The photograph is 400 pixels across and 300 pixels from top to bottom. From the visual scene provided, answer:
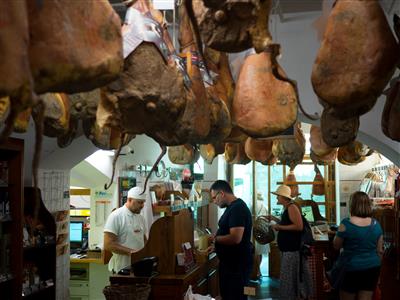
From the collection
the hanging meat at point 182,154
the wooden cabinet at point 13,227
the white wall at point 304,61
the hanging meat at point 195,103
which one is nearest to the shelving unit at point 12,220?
the wooden cabinet at point 13,227

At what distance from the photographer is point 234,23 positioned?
1.20m

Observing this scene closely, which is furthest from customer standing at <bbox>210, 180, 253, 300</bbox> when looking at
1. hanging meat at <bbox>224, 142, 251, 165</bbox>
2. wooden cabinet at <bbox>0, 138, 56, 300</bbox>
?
wooden cabinet at <bbox>0, 138, 56, 300</bbox>

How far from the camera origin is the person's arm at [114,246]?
5.65 m

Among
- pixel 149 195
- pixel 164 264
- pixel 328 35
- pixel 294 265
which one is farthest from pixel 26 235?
pixel 328 35

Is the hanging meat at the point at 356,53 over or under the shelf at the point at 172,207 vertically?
over

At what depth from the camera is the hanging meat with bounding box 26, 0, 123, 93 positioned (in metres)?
0.85

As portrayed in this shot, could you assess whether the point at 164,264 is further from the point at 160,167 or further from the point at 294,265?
the point at 160,167

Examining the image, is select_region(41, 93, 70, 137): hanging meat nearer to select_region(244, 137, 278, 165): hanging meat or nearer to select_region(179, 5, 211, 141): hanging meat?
select_region(179, 5, 211, 141): hanging meat

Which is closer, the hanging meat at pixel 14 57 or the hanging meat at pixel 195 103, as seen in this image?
the hanging meat at pixel 14 57

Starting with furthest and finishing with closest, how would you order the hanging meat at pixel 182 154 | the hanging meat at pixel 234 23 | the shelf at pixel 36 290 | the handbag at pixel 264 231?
1. the handbag at pixel 264 231
2. the shelf at pixel 36 290
3. the hanging meat at pixel 182 154
4. the hanging meat at pixel 234 23

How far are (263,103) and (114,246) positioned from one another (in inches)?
169

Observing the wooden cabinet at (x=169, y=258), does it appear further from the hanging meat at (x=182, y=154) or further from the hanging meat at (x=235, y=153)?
the hanging meat at (x=182, y=154)

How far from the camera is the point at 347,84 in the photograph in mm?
1207

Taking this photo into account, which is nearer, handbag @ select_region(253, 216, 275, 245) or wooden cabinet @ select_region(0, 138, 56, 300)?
wooden cabinet @ select_region(0, 138, 56, 300)
